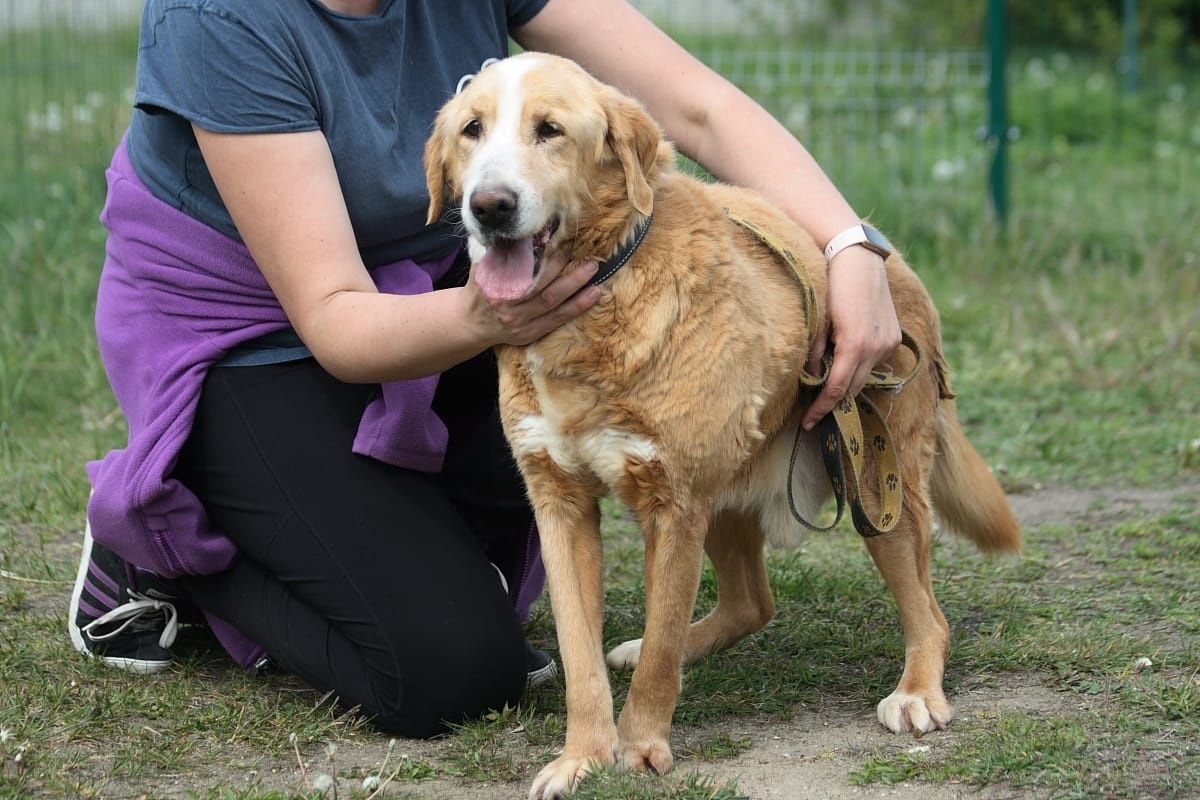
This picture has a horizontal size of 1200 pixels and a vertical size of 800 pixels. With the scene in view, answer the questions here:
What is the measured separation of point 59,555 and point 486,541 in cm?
120

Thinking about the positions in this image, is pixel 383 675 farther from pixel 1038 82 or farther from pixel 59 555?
pixel 1038 82

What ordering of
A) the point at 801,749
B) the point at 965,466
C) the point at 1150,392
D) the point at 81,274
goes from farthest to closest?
the point at 81,274, the point at 1150,392, the point at 965,466, the point at 801,749

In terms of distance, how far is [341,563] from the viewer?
106 inches

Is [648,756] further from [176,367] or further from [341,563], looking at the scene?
[176,367]

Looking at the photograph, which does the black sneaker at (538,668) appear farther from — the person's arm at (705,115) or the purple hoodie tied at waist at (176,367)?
the person's arm at (705,115)

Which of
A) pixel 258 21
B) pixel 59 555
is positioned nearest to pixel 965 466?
pixel 258 21

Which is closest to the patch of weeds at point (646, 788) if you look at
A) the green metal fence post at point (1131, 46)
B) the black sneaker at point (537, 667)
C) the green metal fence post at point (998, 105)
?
the black sneaker at point (537, 667)

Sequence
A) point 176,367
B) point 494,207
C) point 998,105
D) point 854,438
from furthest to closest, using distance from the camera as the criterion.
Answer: point 998,105 < point 176,367 < point 854,438 < point 494,207

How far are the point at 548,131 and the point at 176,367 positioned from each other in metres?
0.93

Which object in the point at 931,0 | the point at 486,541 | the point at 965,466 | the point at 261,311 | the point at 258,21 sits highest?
the point at 931,0

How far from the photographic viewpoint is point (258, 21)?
8.24 ft

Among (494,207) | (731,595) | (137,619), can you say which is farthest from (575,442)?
(137,619)

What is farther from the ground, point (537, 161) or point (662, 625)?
point (537, 161)

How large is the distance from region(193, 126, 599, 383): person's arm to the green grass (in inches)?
28.1
